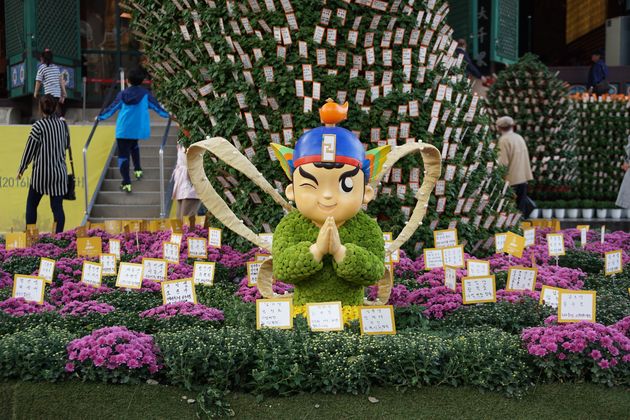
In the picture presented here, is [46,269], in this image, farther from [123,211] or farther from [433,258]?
[123,211]

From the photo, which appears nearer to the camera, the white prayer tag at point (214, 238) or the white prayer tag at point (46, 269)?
the white prayer tag at point (46, 269)

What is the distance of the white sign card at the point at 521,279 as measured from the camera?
6.20 meters

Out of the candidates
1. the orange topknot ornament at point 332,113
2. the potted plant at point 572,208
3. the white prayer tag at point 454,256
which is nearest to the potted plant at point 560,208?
the potted plant at point 572,208

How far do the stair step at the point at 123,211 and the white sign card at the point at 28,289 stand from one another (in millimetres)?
6001

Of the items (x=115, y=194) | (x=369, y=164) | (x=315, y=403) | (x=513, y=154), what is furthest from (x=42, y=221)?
(x=315, y=403)

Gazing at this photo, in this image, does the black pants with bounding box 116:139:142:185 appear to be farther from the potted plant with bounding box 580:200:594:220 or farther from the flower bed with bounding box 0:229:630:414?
the potted plant with bounding box 580:200:594:220

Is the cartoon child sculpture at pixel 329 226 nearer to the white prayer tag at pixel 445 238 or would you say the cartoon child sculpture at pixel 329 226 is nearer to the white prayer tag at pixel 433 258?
the white prayer tag at pixel 433 258

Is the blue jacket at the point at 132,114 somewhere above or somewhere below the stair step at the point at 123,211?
above

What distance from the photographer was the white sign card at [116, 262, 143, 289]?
6.33 meters

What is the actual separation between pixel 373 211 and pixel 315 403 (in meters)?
3.30

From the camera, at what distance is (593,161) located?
16.0 meters

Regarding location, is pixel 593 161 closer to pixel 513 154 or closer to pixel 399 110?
pixel 513 154

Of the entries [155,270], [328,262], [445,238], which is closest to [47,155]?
[155,270]

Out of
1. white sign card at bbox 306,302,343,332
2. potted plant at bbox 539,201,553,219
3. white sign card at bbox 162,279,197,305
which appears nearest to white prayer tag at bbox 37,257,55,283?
white sign card at bbox 162,279,197,305
